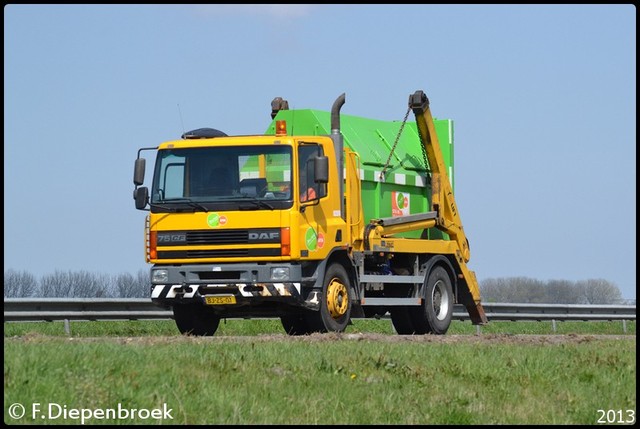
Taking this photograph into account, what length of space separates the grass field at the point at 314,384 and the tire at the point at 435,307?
6.45 metres

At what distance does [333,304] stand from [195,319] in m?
2.24

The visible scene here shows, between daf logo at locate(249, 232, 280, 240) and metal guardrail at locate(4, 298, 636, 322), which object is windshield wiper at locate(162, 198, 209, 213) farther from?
metal guardrail at locate(4, 298, 636, 322)

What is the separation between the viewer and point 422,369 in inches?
501

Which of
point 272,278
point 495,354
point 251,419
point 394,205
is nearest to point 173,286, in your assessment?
point 272,278

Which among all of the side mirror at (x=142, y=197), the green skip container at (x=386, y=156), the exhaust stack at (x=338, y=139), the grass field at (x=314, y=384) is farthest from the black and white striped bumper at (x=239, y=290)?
the grass field at (x=314, y=384)

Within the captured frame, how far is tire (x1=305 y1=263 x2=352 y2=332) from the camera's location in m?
18.6

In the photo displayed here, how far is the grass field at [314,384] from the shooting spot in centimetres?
1001

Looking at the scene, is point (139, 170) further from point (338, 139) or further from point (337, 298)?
point (337, 298)

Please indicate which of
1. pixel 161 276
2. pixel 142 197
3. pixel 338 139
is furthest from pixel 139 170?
pixel 338 139

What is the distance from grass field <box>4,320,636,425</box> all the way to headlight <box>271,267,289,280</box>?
3.29 meters

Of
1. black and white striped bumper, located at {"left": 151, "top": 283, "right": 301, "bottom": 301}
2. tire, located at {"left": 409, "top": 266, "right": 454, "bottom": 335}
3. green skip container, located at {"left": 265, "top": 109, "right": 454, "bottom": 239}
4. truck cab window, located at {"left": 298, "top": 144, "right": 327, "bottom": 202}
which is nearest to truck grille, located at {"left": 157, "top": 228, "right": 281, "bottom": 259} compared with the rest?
black and white striped bumper, located at {"left": 151, "top": 283, "right": 301, "bottom": 301}

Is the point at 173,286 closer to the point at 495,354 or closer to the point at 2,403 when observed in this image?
the point at 495,354

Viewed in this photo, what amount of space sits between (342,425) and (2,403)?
8.32 ft

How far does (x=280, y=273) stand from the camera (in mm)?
18172
